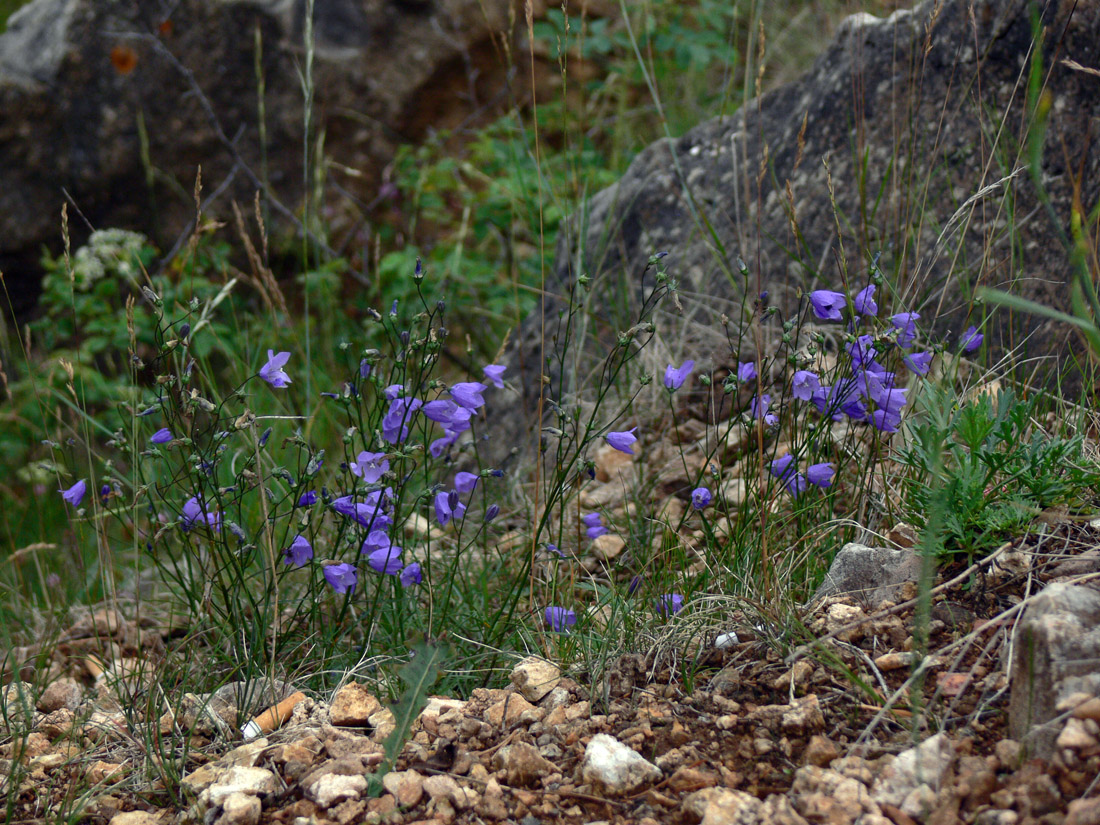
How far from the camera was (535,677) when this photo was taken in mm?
1582

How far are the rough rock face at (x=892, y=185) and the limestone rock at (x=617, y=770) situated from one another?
4.02ft

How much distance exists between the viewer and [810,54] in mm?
5523

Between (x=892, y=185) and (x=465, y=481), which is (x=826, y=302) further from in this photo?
(x=892, y=185)

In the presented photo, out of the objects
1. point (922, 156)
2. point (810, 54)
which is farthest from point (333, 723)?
point (810, 54)

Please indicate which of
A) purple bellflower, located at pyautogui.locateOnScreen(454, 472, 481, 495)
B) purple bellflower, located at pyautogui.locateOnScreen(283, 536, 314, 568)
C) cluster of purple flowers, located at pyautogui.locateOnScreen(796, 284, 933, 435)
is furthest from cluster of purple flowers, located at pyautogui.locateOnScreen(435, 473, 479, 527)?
cluster of purple flowers, located at pyautogui.locateOnScreen(796, 284, 933, 435)

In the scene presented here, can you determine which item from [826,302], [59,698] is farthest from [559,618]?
[59,698]

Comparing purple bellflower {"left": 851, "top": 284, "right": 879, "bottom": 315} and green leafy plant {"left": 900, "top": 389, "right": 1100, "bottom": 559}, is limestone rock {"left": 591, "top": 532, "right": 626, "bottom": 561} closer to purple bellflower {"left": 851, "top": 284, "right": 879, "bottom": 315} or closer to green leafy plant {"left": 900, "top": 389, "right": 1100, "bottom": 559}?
purple bellflower {"left": 851, "top": 284, "right": 879, "bottom": 315}

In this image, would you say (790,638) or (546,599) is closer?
(790,638)

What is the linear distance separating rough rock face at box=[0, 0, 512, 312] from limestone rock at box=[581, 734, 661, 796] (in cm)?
441

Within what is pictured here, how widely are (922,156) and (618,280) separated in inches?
43.8

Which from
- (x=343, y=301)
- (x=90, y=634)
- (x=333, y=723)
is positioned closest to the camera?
(x=333, y=723)

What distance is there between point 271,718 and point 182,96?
4478 millimetres

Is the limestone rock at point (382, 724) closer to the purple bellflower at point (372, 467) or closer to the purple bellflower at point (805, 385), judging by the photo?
the purple bellflower at point (372, 467)

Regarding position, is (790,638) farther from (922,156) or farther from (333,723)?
(922,156)
